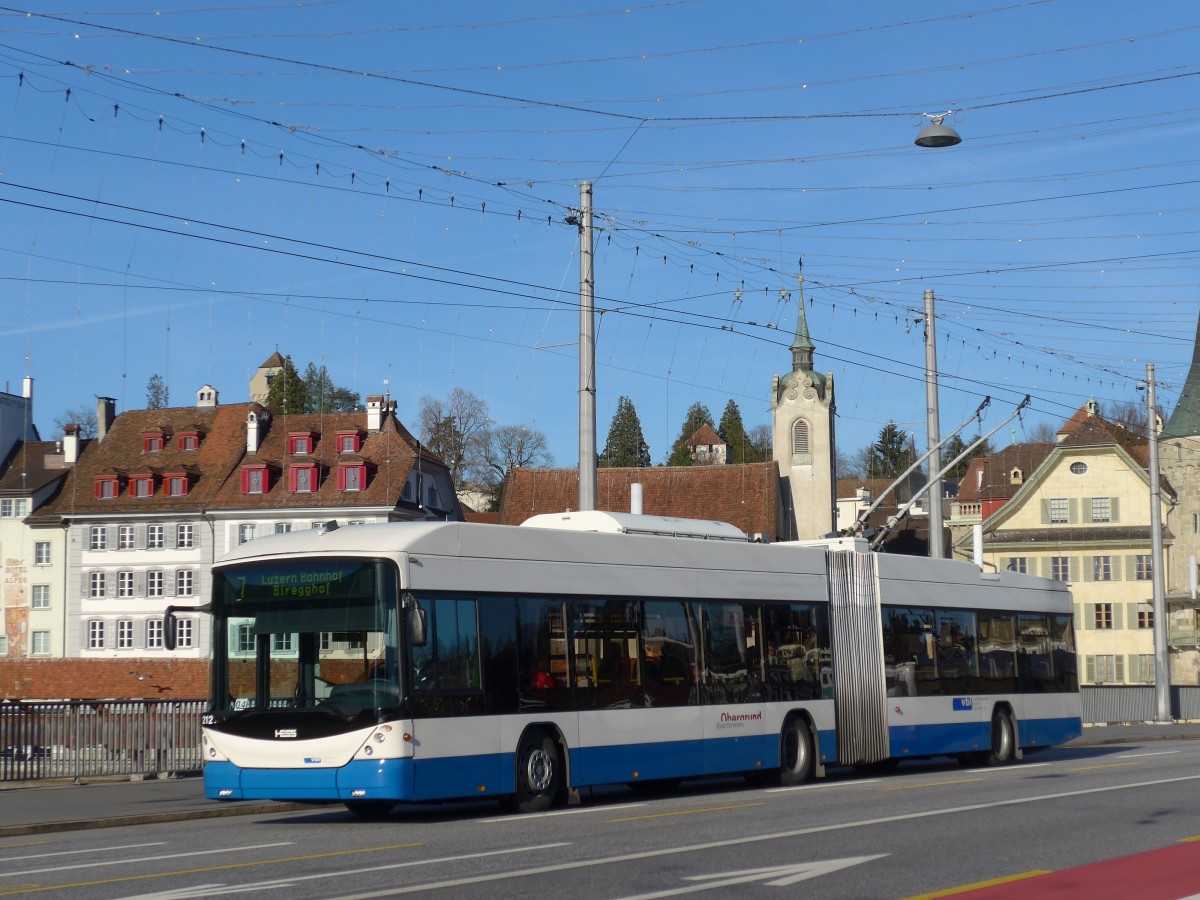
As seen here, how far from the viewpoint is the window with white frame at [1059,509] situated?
72812mm

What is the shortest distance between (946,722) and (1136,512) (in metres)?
51.6

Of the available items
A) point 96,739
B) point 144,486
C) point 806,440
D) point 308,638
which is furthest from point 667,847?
point 806,440

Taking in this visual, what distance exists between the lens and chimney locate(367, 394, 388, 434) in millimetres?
75438

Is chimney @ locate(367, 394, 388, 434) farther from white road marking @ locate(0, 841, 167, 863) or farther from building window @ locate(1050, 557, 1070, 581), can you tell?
white road marking @ locate(0, 841, 167, 863)

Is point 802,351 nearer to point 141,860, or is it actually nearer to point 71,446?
point 71,446

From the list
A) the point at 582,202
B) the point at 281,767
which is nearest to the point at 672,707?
the point at 281,767

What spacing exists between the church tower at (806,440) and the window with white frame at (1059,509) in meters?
26.1

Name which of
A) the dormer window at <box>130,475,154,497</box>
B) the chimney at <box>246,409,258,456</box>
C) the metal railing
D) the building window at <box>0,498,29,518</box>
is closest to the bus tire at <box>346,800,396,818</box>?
the metal railing

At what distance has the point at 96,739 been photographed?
22.3 meters

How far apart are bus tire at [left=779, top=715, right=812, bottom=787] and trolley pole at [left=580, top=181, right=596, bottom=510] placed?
488cm

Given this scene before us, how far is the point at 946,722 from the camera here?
23328 mm

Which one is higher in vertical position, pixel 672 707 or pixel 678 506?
pixel 678 506

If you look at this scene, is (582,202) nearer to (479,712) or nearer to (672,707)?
(672,707)

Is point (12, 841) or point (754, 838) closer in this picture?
point (754, 838)
